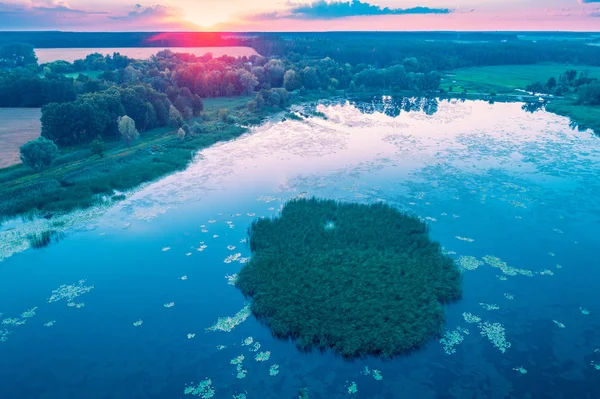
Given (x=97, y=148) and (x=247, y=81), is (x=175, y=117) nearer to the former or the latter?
(x=97, y=148)

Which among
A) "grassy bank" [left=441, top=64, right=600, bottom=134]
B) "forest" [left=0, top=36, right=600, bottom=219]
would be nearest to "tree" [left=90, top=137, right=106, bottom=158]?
"forest" [left=0, top=36, right=600, bottom=219]

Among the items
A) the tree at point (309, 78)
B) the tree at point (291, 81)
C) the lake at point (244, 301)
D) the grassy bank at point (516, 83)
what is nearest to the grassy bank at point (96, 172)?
the lake at point (244, 301)

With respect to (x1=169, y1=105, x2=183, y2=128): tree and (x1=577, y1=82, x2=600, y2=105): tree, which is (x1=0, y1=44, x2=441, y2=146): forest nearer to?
(x1=169, y1=105, x2=183, y2=128): tree

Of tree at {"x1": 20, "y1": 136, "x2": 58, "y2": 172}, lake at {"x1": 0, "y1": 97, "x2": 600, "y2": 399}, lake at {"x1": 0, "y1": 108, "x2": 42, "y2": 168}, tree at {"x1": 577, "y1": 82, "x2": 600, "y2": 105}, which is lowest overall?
lake at {"x1": 0, "y1": 97, "x2": 600, "y2": 399}

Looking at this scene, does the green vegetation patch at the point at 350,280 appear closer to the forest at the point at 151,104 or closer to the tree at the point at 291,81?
the forest at the point at 151,104

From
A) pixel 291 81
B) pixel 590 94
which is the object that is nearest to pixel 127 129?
pixel 291 81

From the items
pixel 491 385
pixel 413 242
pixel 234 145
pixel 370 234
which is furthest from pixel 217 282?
pixel 234 145
